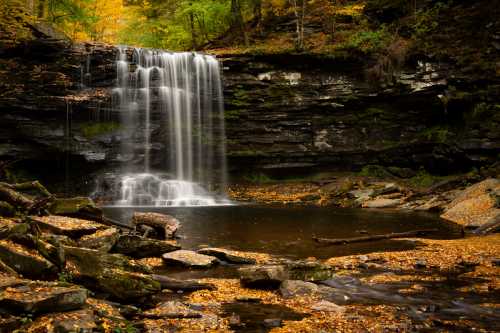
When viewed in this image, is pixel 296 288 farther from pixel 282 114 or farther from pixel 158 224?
pixel 282 114

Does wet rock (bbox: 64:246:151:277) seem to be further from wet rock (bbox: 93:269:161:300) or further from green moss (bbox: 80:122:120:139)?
green moss (bbox: 80:122:120:139)

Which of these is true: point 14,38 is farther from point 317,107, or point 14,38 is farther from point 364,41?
point 364,41

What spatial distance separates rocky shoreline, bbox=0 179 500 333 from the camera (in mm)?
5508

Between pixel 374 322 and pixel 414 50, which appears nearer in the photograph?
pixel 374 322

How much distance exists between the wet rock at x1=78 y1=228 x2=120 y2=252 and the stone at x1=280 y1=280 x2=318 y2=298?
4.05m

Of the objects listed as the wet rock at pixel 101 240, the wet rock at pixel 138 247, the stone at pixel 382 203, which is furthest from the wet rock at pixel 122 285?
the stone at pixel 382 203

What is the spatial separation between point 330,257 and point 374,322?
443 centimetres

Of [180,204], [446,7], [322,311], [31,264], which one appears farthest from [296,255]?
[446,7]

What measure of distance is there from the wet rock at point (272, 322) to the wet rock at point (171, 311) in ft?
3.19

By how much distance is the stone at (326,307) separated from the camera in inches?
259

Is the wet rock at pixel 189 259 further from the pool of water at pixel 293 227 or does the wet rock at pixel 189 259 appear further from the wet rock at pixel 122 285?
the wet rock at pixel 122 285

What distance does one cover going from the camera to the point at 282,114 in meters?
27.0

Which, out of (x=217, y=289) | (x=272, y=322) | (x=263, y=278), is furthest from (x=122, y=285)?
(x=263, y=278)

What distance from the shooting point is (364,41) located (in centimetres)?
2631
